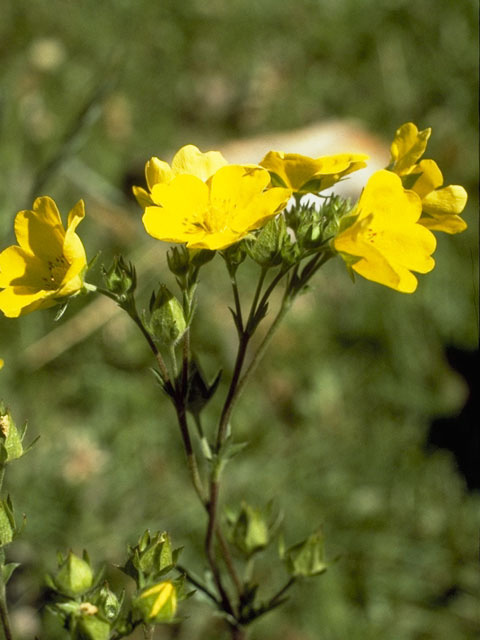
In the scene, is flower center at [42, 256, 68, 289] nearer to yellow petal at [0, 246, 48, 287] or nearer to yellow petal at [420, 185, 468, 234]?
yellow petal at [0, 246, 48, 287]

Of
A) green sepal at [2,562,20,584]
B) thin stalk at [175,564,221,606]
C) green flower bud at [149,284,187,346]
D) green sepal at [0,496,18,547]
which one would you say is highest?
green flower bud at [149,284,187,346]

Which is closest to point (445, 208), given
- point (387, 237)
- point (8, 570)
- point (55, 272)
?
point (387, 237)

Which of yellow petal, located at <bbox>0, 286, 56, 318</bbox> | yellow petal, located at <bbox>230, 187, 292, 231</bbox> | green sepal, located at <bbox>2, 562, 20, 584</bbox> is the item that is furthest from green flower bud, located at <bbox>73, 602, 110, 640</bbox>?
yellow petal, located at <bbox>230, 187, 292, 231</bbox>

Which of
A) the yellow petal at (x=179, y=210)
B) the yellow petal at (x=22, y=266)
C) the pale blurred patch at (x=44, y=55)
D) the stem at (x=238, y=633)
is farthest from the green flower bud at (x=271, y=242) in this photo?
the pale blurred patch at (x=44, y=55)

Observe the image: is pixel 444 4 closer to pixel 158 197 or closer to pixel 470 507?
pixel 470 507

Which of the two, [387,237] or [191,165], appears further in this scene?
[191,165]

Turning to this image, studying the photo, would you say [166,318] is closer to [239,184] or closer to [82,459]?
[239,184]

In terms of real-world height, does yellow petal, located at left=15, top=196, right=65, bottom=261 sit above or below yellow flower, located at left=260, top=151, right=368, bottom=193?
below
